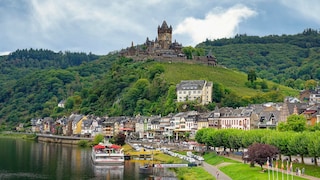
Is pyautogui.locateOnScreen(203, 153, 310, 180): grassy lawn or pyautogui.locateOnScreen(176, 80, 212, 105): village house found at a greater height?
pyautogui.locateOnScreen(176, 80, 212, 105): village house

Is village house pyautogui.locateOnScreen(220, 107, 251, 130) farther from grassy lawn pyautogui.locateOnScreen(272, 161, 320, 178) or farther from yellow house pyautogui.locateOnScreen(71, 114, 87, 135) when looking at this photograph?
yellow house pyautogui.locateOnScreen(71, 114, 87, 135)

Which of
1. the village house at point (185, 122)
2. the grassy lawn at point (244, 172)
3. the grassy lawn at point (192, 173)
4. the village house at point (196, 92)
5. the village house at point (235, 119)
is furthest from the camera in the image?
the village house at point (196, 92)

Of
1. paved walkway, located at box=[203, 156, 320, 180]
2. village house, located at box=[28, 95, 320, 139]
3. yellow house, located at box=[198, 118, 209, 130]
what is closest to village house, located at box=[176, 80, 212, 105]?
village house, located at box=[28, 95, 320, 139]

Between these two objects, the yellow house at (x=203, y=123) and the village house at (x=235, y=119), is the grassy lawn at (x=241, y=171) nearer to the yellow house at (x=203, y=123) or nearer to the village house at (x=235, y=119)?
the village house at (x=235, y=119)

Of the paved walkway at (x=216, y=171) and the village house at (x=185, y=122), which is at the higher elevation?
the village house at (x=185, y=122)

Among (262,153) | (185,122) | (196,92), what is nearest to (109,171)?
(262,153)

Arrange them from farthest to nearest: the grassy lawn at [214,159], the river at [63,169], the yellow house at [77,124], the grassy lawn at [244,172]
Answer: the yellow house at [77,124] → the grassy lawn at [214,159] → the river at [63,169] → the grassy lawn at [244,172]

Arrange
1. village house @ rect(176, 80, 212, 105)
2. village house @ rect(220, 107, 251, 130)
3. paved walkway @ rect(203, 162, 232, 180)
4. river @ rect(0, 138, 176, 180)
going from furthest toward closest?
village house @ rect(176, 80, 212, 105) → village house @ rect(220, 107, 251, 130) → river @ rect(0, 138, 176, 180) → paved walkway @ rect(203, 162, 232, 180)

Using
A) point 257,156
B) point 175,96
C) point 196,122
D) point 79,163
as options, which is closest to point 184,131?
point 196,122

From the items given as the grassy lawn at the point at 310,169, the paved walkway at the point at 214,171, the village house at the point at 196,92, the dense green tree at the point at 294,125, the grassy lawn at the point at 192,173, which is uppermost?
the village house at the point at 196,92

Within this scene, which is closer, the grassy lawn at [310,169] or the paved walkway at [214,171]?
the grassy lawn at [310,169]

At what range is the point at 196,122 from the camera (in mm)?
133375

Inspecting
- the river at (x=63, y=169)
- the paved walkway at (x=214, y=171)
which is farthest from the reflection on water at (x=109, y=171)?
the paved walkway at (x=214, y=171)

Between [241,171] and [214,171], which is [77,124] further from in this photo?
[241,171]
